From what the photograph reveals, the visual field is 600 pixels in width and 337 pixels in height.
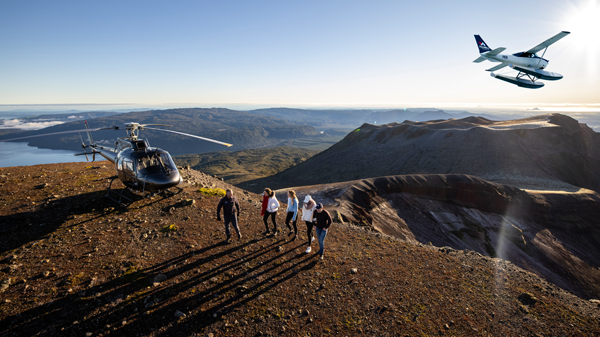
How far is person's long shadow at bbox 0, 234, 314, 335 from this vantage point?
18.1 ft

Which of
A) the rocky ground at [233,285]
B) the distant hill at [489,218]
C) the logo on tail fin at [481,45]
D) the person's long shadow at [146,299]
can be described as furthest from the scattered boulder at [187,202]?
the logo on tail fin at [481,45]

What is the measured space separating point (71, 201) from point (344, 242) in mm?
14616

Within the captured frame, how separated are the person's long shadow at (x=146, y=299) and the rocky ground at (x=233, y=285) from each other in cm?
3

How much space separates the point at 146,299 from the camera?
6492 millimetres

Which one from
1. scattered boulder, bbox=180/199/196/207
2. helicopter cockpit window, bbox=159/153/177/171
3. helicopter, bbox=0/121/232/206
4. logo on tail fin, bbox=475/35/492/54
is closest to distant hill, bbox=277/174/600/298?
scattered boulder, bbox=180/199/196/207

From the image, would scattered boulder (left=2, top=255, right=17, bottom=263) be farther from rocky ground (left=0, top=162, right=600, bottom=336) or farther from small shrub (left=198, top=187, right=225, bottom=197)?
small shrub (left=198, top=187, right=225, bottom=197)

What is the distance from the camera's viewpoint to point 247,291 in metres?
7.14

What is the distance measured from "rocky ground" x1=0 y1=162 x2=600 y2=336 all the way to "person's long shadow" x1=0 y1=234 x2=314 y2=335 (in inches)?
1.3

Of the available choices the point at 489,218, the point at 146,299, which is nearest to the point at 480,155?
the point at 489,218

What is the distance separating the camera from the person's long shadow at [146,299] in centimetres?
553

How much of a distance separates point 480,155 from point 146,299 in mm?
75190

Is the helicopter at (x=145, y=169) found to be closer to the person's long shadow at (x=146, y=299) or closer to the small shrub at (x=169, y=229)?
the small shrub at (x=169, y=229)

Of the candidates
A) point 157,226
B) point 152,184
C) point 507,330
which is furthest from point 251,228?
point 507,330

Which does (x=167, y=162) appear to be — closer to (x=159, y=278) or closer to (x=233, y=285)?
(x=159, y=278)
